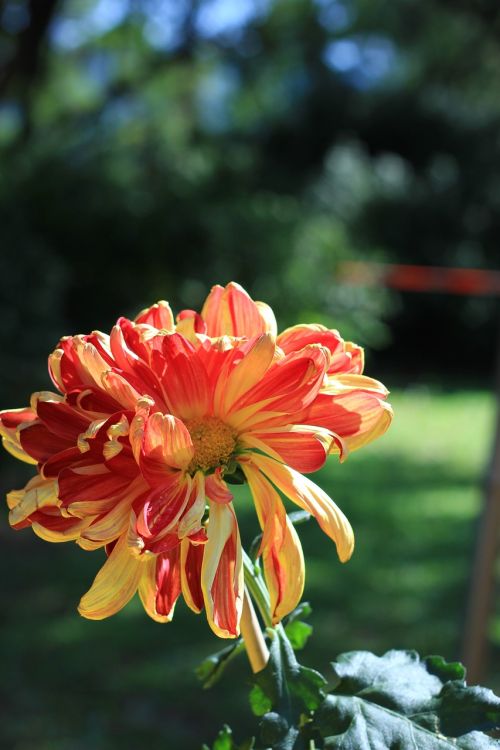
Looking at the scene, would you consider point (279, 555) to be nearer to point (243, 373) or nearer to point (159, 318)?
point (243, 373)

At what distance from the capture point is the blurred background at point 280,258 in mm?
3627

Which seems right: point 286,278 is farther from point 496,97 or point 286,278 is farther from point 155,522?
point 496,97

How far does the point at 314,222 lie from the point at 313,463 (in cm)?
588

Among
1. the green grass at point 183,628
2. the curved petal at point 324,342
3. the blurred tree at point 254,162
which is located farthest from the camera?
the blurred tree at point 254,162

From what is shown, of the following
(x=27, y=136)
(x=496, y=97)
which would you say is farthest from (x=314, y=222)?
(x=496, y=97)

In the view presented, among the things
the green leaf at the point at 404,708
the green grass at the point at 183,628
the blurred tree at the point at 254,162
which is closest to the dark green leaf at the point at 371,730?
the green leaf at the point at 404,708

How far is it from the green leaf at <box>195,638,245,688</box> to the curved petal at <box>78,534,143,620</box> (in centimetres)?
17

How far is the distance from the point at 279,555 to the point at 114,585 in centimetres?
13

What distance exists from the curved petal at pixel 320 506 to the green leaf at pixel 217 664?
0.60 feet

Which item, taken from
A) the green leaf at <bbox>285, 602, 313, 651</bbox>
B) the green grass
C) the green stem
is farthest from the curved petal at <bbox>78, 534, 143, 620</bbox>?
the green grass

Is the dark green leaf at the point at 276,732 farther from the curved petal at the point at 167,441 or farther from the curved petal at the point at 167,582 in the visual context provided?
the curved petal at the point at 167,441

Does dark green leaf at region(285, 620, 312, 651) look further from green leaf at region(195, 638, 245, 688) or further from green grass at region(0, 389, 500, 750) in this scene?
green grass at region(0, 389, 500, 750)

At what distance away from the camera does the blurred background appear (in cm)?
363

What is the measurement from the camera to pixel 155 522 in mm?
711
